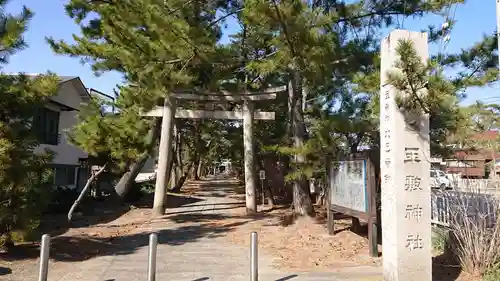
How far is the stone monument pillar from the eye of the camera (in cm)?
683

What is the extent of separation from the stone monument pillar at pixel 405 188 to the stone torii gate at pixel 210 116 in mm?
Answer: 9525

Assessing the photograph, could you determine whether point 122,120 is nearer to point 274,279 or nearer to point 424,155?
point 274,279

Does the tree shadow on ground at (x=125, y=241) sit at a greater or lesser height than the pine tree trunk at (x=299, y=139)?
lesser

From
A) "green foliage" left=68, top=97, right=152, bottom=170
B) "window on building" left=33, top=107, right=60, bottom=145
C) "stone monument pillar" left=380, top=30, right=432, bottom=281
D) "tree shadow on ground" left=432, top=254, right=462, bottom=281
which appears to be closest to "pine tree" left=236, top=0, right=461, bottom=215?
"stone monument pillar" left=380, top=30, right=432, bottom=281

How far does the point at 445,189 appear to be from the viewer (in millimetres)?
8461

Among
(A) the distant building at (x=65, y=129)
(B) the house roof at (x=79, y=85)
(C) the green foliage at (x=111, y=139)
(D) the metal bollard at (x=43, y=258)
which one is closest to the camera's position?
(D) the metal bollard at (x=43, y=258)

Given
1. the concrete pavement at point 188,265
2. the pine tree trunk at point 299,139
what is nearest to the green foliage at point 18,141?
the concrete pavement at point 188,265

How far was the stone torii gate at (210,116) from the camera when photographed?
55.5 ft

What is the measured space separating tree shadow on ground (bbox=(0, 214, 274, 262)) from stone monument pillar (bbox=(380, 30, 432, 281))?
5.98 metres

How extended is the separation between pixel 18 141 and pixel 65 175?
16.4 meters

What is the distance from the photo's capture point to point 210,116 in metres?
18.0

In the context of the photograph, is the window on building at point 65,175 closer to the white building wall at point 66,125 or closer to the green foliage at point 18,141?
the white building wall at point 66,125

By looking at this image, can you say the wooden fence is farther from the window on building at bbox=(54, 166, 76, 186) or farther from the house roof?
the house roof

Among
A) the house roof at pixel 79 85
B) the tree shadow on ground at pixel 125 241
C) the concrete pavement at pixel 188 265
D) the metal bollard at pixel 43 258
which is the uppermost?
the house roof at pixel 79 85
